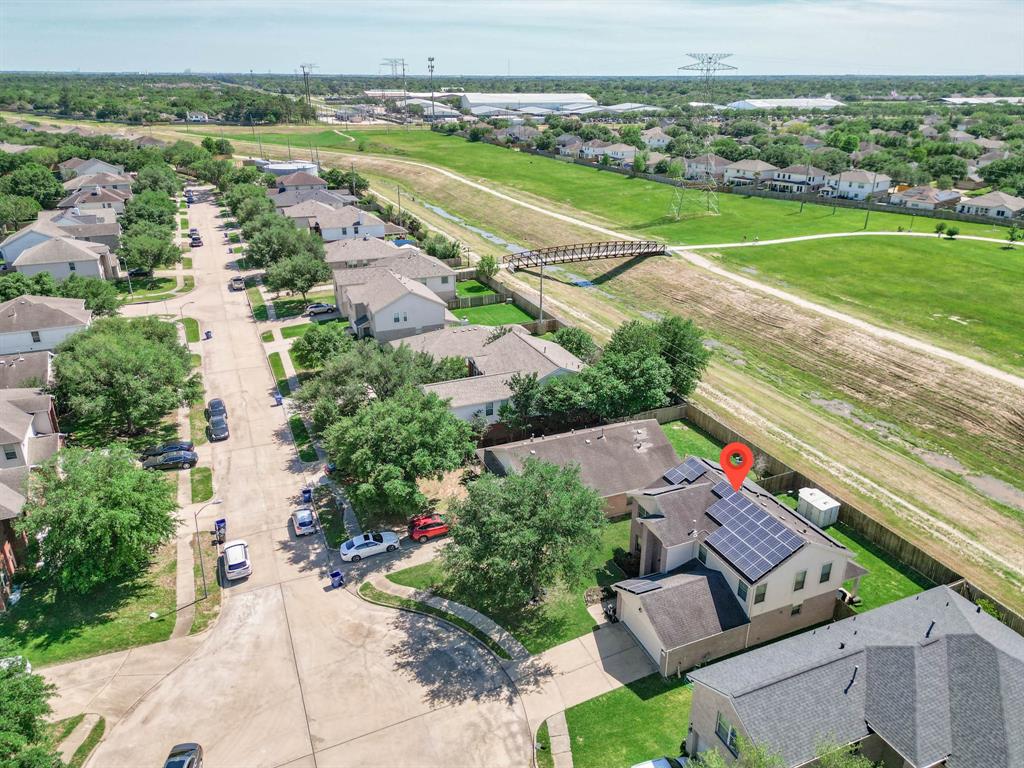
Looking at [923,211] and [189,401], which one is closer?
[189,401]

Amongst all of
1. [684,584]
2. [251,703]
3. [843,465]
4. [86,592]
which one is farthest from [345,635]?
[843,465]

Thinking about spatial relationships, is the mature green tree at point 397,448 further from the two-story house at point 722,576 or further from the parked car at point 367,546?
the two-story house at point 722,576

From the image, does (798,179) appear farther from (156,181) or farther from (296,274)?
(156,181)

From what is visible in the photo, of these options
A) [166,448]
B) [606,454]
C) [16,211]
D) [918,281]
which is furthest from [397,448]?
[16,211]

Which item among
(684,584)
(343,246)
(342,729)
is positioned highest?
(343,246)

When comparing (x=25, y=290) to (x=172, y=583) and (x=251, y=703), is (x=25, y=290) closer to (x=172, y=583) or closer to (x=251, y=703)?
(x=172, y=583)
